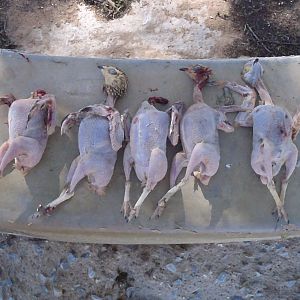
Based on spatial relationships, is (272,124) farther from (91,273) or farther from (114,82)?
(91,273)

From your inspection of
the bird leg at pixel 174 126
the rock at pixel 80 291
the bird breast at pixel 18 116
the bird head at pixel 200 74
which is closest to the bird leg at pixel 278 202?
the bird leg at pixel 174 126

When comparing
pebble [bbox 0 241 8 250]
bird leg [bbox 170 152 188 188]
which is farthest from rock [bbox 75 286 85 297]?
bird leg [bbox 170 152 188 188]

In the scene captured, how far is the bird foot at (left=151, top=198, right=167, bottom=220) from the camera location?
3514mm

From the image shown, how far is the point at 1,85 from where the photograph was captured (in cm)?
382

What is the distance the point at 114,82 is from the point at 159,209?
869 mm

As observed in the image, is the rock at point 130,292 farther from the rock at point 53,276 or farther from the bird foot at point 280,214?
the bird foot at point 280,214

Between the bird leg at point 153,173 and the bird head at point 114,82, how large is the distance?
1.64 feet

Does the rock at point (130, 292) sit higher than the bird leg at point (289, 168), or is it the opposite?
the bird leg at point (289, 168)

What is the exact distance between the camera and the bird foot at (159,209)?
3514 millimetres

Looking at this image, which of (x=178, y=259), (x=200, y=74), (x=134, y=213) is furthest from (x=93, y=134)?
(x=178, y=259)

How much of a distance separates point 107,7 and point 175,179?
1.80 meters

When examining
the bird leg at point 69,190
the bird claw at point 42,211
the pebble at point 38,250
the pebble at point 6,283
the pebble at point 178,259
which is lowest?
the pebble at point 6,283

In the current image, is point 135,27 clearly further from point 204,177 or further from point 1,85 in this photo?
point 204,177

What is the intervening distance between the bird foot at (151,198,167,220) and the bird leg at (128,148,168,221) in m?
0.10
